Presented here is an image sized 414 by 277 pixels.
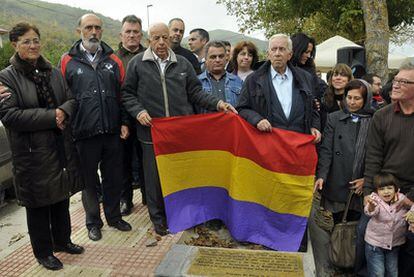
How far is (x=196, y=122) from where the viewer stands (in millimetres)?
3895

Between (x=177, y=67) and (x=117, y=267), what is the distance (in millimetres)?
1949

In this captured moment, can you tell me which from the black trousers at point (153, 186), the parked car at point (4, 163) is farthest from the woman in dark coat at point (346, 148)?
the parked car at point (4, 163)

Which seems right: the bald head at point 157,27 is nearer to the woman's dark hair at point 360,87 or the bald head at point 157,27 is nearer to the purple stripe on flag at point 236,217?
the purple stripe on flag at point 236,217

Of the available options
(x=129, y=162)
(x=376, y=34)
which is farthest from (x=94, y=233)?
(x=376, y=34)

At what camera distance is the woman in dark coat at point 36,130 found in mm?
3398

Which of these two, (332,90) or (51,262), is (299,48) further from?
(51,262)

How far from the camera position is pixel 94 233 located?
4289 millimetres

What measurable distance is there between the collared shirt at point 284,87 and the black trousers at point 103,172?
1.68m

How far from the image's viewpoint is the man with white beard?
3986 mm

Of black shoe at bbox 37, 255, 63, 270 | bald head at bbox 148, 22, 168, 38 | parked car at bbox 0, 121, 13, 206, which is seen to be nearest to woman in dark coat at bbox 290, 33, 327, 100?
bald head at bbox 148, 22, 168, 38

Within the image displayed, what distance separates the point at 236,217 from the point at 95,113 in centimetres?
165

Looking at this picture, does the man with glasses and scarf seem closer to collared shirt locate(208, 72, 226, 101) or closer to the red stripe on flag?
the red stripe on flag

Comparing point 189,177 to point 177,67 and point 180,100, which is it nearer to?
point 180,100

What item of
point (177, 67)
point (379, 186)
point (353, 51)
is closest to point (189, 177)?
point (177, 67)
